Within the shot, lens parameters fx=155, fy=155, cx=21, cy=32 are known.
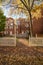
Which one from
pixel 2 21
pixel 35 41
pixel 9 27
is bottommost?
pixel 35 41

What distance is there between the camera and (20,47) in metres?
2.98

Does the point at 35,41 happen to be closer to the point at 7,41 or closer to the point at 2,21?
the point at 7,41

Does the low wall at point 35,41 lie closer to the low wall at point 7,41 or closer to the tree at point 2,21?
the low wall at point 7,41

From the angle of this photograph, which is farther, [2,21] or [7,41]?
[7,41]

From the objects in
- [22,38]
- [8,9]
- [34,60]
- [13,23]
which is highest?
[8,9]

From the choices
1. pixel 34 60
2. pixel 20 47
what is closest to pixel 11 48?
pixel 20 47

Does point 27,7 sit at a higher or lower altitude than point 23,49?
higher

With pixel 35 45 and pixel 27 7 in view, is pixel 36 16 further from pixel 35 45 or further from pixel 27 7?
pixel 35 45

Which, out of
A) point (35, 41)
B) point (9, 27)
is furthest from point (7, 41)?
point (35, 41)

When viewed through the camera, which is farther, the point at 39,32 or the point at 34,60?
the point at 39,32

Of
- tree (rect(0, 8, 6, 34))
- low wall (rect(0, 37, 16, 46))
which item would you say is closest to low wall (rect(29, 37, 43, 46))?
low wall (rect(0, 37, 16, 46))

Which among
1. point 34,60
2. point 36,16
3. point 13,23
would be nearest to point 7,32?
point 13,23

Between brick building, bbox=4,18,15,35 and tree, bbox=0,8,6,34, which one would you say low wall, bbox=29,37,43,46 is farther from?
tree, bbox=0,8,6,34

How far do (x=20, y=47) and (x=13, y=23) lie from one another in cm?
50
